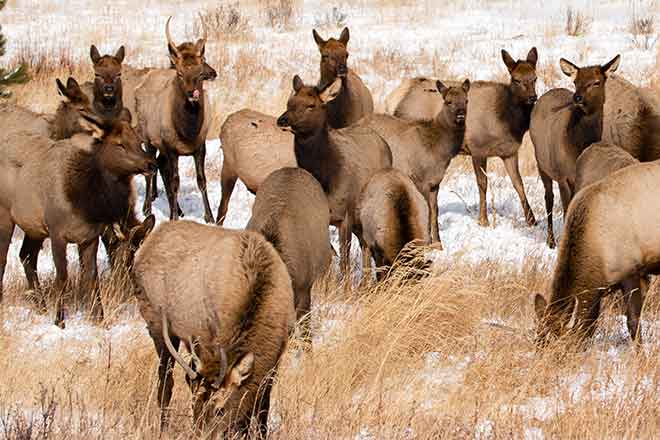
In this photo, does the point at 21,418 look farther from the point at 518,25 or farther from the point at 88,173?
the point at 518,25

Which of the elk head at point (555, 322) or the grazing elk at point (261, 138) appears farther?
the grazing elk at point (261, 138)

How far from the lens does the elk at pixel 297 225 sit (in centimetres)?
778

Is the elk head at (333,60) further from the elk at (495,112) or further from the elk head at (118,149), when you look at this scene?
the elk head at (118,149)

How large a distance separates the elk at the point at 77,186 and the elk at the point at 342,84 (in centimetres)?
474

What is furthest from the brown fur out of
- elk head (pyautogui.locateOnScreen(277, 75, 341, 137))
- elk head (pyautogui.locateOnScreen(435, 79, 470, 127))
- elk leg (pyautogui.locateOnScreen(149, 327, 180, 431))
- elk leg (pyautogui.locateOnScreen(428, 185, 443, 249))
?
elk leg (pyautogui.locateOnScreen(149, 327, 180, 431))

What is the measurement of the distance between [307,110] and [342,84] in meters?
3.11

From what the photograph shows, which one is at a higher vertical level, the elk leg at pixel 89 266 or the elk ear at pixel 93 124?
the elk ear at pixel 93 124

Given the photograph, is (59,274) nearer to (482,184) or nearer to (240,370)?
(240,370)

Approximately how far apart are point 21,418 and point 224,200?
7.85 meters

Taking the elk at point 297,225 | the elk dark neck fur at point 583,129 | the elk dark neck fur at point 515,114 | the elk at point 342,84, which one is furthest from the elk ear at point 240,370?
the elk dark neck fur at point 515,114

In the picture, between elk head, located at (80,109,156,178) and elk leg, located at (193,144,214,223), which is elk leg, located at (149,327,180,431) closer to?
elk head, located at (80,109,156,178)

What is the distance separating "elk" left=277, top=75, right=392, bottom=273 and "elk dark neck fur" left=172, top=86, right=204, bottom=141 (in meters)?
3.34

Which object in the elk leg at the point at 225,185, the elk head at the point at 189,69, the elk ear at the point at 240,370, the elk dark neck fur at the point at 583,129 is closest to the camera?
the elk ear at the point at 240,370

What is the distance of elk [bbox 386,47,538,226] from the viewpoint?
14703 millimetres
